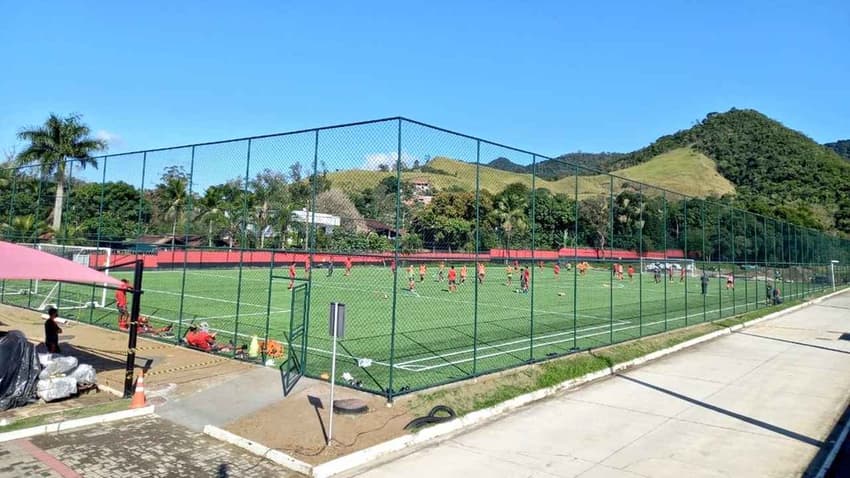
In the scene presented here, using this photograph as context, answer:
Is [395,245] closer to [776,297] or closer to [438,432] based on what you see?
[438,432]

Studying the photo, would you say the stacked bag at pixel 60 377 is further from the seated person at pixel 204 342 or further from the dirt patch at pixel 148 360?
the seated person at pixel 204 342

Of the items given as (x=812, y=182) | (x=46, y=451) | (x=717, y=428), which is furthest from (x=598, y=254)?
(x=812, y=182)

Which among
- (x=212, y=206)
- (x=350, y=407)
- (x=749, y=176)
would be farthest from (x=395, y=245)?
(x=749, y=176)

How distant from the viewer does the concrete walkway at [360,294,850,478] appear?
733 cm

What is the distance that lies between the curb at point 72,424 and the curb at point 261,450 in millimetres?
1478

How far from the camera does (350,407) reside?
8.94 metres

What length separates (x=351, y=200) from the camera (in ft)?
37.2

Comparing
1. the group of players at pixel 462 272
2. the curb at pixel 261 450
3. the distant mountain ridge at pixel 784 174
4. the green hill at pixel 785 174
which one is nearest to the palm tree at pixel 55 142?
the group of players at pixel 462 272

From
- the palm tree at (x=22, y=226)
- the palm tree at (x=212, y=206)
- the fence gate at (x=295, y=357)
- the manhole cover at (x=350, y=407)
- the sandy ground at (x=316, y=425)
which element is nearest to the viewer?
the sandy ground at (x=316, y=425)

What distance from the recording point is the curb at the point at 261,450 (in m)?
7.08

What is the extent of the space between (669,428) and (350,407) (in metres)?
5.33

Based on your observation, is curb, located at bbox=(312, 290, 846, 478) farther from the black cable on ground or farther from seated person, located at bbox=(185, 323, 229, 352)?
seated person, located at bbox=(185, 323, 229, 352)

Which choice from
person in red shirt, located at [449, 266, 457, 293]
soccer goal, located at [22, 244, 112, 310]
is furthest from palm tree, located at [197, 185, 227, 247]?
person in red shirt, located at [449, 266, 457, 293]

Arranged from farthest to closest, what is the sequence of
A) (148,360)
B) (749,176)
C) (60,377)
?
1. (749,176)
2. (148,360)
3. (60,377)
